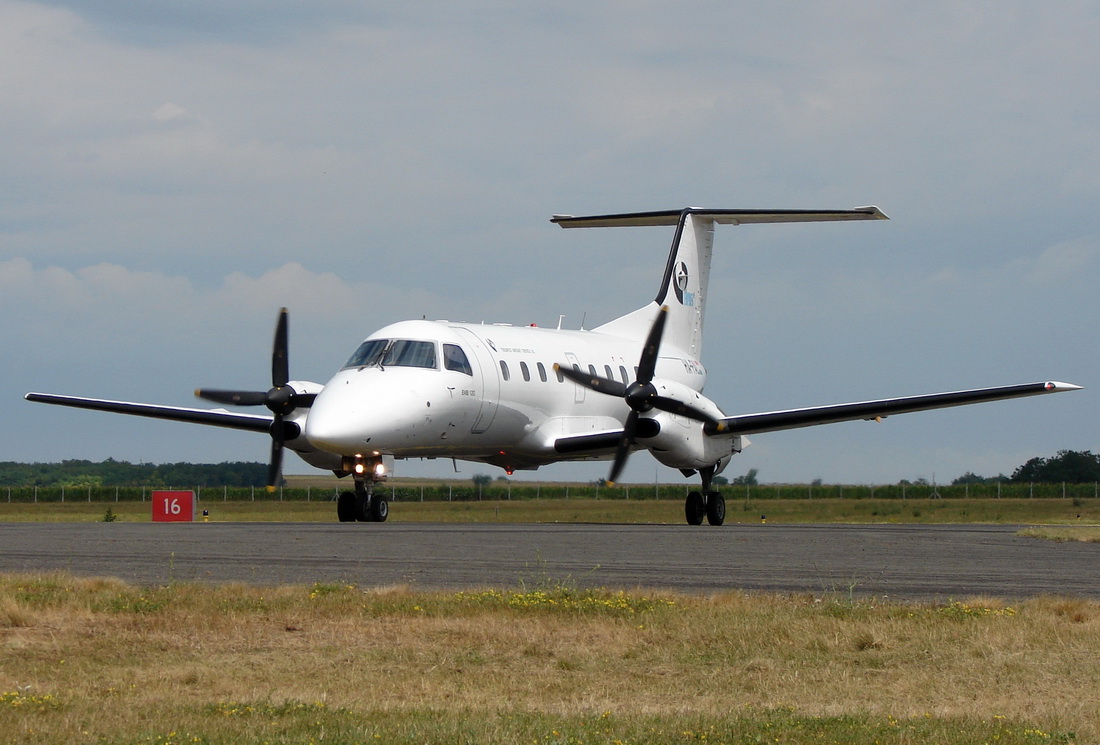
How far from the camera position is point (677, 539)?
22.3 m

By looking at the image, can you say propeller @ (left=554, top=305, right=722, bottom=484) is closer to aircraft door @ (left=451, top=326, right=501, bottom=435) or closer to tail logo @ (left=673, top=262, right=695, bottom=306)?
aircraft door @ (left=451, top=326, right=501, bottom=435)

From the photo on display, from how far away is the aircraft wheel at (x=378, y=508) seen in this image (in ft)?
92.0

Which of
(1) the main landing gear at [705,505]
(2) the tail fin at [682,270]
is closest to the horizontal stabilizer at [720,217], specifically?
(2) the tail fin at [682,270]

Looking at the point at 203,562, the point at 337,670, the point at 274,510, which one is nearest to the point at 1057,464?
the point at 274,510

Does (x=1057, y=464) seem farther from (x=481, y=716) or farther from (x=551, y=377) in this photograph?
(x=481, y=716)

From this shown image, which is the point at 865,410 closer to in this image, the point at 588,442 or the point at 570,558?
the point at 588,442

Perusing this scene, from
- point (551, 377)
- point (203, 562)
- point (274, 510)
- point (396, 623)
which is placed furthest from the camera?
point (274, 510)

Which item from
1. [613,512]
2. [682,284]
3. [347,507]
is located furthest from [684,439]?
[613,512]

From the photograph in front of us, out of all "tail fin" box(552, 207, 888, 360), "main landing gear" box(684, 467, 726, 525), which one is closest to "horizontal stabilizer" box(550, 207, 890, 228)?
"tail fin" box(552, 207, 888, 360)

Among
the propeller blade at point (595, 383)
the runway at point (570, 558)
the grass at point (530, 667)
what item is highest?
the propeller blade at point (595, 383)

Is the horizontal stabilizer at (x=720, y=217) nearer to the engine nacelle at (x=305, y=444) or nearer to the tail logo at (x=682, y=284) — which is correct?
the tail logo at (x=682, y=284)

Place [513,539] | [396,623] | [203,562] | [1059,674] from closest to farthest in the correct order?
[1059,674], [396,623], [203,562], [513,539]

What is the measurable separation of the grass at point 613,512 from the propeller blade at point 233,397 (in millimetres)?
9721

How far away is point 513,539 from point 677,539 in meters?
2.79
